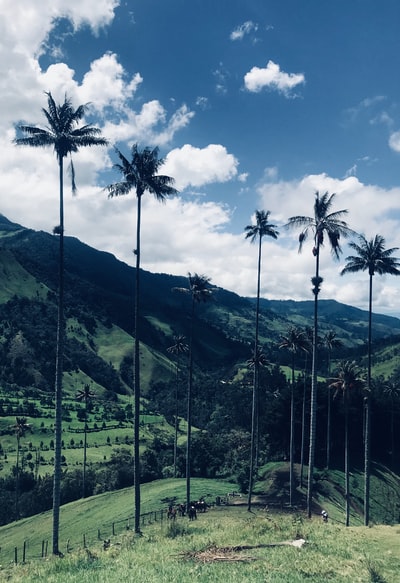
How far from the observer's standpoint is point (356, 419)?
299 feet

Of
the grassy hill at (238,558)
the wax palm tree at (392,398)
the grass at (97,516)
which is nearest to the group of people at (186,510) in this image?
the grass at (97,516)

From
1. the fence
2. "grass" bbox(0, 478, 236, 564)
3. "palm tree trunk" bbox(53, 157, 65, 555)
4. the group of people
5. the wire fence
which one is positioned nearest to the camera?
"palm tree trunk" bbox(53, 157, 65, 555)

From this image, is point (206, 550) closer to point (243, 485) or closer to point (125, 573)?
point (125, 573)

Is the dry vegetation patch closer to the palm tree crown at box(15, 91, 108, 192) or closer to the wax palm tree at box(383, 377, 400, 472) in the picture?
the palm tree crown at box(15, 91, 108, 192)

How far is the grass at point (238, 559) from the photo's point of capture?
17594 mm

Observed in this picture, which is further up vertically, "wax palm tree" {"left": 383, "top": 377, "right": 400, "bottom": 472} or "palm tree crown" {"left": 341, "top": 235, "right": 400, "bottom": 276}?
"palm tree crown" {"left": 341, "top": 235, "right": 400, "bottom": 276}

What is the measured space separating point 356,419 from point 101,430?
78.0m

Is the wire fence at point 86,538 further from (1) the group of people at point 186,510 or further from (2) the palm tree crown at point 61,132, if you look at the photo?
(2) the palm tree crown at point 61,132

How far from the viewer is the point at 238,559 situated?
798 inches

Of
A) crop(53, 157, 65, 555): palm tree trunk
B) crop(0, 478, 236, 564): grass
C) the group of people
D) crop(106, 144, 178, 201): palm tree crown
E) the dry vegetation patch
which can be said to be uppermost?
crop(106, 144, 178, 201): palm tree crown

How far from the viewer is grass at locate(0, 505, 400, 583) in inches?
693

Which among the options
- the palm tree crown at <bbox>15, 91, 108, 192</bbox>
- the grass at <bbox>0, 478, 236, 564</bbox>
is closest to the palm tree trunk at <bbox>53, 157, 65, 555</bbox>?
the palm tree crown at <bbox>15, 91, 108, 192</bbox>

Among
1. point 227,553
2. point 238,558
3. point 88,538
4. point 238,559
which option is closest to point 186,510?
point 88,538

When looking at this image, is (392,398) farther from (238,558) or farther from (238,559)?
(238,559)
